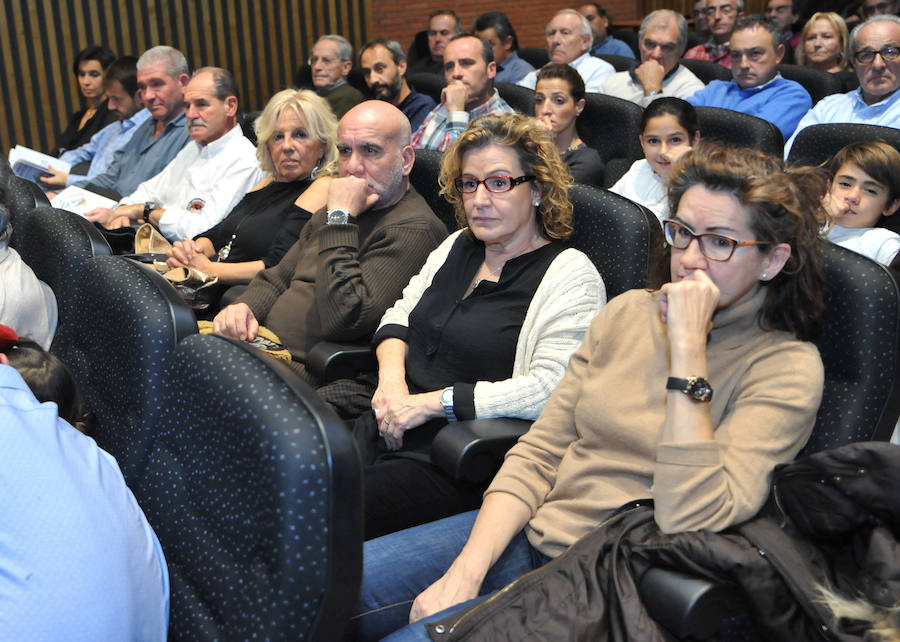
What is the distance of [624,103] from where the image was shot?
3676mm

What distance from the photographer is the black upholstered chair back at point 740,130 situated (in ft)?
9.96

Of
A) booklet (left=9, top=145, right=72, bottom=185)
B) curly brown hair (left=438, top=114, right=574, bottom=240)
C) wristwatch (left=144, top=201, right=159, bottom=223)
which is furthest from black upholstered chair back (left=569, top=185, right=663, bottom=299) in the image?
booklet (left=9, top=145, right=72, bottom=185)

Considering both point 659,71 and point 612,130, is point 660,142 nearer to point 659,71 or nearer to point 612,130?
point 612,130

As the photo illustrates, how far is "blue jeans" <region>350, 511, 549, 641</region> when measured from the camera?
145 centimetres

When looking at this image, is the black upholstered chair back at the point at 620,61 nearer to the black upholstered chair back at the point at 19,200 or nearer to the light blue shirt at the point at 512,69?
the light blue shirt at the point at 512,69

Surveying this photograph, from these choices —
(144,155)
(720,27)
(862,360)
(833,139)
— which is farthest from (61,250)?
(720,27)

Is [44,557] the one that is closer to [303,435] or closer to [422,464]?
[303,435]

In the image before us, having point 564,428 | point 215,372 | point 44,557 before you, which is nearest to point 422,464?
point 564,428

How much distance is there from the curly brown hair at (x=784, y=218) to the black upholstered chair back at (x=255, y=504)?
0.79 metres

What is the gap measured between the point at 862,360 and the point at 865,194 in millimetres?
1421

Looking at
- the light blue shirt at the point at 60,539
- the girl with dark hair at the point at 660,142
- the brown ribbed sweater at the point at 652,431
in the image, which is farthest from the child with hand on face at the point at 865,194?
the light blue shirt at the point at 60,539

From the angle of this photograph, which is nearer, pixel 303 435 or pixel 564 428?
pixel 303 435

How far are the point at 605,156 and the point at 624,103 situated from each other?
223mm

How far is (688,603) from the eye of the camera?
1.16 metres
